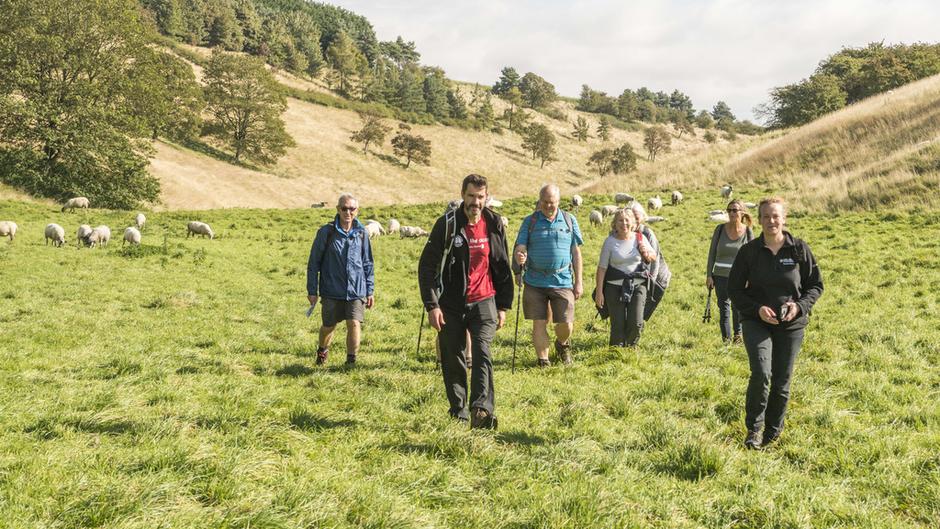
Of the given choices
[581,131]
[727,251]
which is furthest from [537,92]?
[727,251]

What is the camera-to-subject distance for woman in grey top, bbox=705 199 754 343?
941 cm

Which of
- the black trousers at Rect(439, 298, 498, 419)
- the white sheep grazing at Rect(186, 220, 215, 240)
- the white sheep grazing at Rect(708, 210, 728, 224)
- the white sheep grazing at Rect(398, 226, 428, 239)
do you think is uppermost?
the white sheep grazing at Rect(708, 210, 728, 224)

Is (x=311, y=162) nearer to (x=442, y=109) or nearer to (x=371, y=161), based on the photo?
(x=371, y=161)

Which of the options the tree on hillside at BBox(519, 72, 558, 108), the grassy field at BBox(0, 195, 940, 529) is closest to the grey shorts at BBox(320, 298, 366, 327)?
the grassy field at BBox(0, 195, 940, 529)

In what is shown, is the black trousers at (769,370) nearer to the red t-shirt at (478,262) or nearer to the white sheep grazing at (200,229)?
the red t-shirt at (478,262)

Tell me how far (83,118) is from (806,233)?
40.3 metres

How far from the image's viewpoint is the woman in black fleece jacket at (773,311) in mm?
5348

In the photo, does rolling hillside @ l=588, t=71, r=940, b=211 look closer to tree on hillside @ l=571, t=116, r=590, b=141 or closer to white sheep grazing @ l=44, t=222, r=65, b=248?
white sheep grazing @ l=44, t=222, r=65, b=248

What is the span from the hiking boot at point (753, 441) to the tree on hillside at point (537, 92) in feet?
452

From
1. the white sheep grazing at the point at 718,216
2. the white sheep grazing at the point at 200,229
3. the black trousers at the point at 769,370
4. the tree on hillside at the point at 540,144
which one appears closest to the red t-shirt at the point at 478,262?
the black trousers at the point at 769,370

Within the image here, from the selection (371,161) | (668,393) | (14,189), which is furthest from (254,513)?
(371,161)

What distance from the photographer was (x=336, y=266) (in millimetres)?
8055

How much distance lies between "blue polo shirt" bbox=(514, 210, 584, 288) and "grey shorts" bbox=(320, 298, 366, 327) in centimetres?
262

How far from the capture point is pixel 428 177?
74.5 metres
